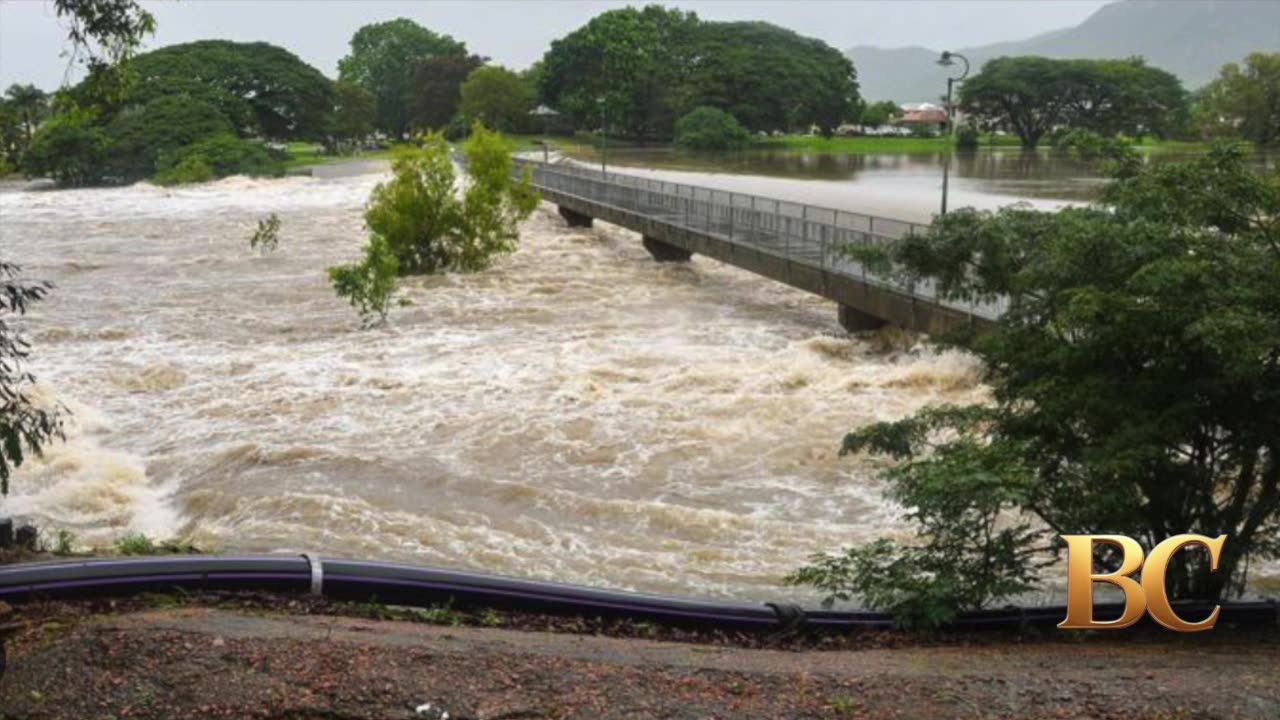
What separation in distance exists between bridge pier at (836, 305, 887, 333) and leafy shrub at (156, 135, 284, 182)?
73916 mm

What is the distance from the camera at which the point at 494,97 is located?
123m

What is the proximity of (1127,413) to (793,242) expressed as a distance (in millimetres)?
22337

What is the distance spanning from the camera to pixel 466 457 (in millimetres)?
18922

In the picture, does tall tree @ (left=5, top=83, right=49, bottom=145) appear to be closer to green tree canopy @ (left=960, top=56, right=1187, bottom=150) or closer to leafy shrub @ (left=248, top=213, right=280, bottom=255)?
leafy shrub @ (left=248, top=213, right=280, bottom=255)

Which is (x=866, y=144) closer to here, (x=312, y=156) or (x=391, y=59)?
(x=312, y=156)

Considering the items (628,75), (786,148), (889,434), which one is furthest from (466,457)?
(628,75)

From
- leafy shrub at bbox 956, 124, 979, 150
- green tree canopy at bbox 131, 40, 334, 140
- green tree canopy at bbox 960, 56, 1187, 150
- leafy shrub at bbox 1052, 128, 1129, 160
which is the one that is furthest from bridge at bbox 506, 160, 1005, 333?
green tree canopy at bbox 131, 40, 334, 140

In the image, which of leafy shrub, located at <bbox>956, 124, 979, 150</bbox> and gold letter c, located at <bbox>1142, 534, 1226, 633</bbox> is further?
leafy shrub, located at <bbox>956, 124, 979, 150</bbox>

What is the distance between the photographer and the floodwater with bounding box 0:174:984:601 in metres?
15.4

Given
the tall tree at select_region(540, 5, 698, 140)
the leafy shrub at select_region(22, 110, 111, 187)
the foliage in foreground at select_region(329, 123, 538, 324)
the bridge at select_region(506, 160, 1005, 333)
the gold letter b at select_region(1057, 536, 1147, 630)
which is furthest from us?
the tall tree at select_region(540, 5, 698, 140)

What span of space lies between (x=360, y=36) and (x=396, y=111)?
1875 cm

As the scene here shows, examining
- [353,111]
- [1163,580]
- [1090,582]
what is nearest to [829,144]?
[353,111]

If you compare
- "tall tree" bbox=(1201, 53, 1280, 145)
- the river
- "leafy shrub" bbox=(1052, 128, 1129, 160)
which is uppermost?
"tall tree" bbox=(1201, 53, 1280, 145)

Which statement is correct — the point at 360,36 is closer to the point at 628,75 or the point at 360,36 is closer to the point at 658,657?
the point at 628,75
